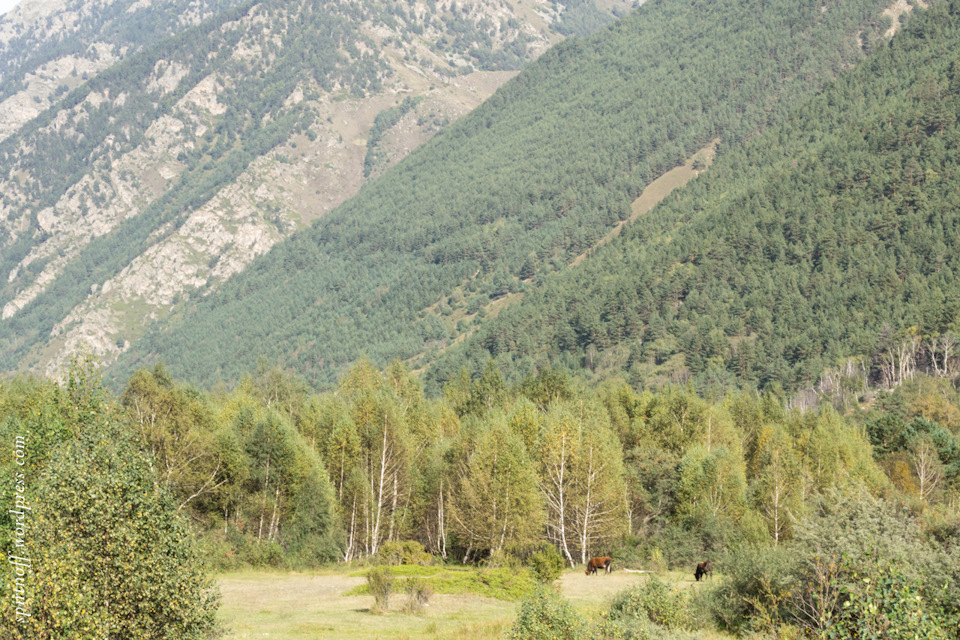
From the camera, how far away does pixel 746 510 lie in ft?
274

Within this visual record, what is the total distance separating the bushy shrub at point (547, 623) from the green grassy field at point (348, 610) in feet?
22.7

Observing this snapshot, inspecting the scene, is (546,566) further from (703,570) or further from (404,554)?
(404,554)

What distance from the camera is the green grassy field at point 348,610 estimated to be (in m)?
40.5

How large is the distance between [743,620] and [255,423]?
59595 millimetres

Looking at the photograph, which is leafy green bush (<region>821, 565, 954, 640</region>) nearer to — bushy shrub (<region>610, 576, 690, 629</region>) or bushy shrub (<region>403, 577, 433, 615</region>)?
bushy shrub (<region>610, 576, 690, 629</region>)

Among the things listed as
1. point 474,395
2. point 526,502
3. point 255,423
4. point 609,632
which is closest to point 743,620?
point 609,632

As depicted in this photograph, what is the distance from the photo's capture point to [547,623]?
32.2m

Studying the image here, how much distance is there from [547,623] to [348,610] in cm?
2064

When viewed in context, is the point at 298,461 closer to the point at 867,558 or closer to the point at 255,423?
the point at 255,423

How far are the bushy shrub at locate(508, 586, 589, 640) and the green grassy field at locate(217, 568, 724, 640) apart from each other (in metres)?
6.91

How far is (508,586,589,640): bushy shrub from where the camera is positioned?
31.2 m

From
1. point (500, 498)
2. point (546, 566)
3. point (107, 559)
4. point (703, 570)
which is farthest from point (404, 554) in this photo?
point (107, 559)

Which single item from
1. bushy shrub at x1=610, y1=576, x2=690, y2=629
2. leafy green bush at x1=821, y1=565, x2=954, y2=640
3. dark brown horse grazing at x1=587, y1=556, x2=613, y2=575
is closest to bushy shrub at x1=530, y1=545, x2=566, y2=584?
dark brown horse grazing at x1=587, y1=556, x2=613, y2=575

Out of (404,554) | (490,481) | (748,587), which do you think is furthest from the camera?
(490,481)
